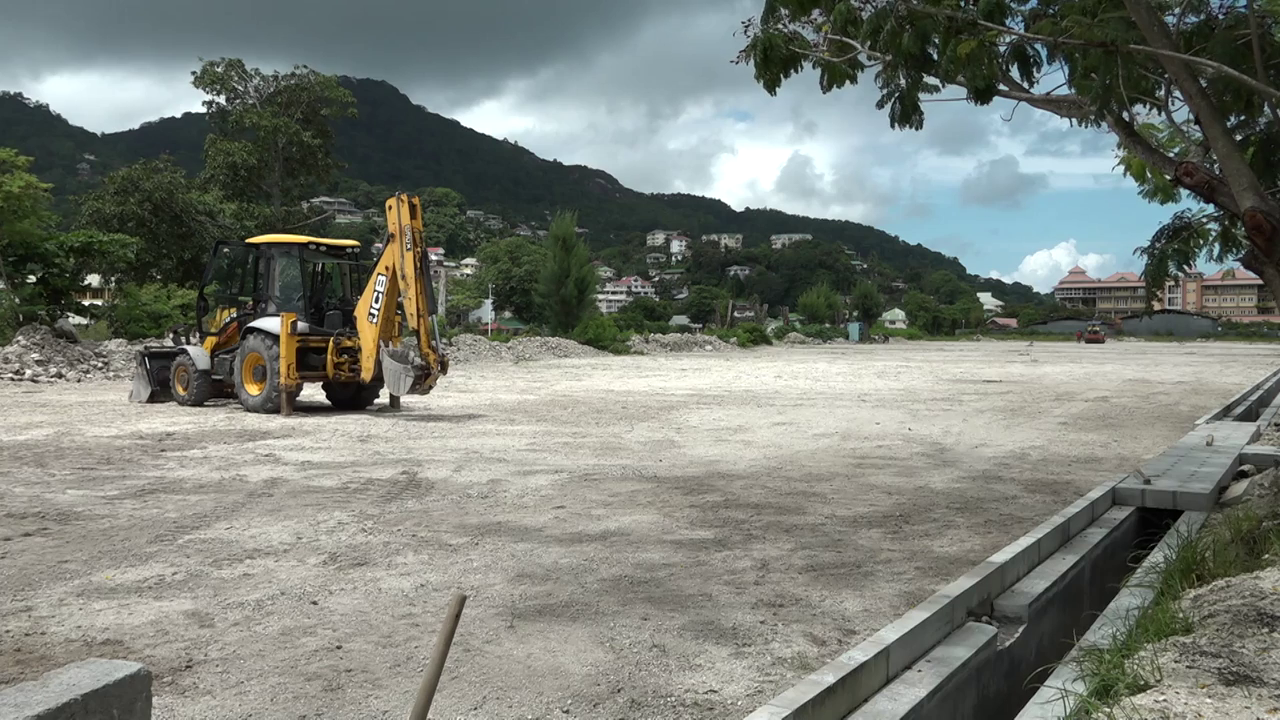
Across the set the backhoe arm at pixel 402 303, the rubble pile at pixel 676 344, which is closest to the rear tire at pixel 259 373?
the backhoe arm at pixel 402 303

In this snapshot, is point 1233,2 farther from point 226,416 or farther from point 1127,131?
point 226,416

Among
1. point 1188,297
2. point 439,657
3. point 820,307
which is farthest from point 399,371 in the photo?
point 1188,297

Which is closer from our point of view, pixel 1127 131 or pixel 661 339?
pixel 1127 131

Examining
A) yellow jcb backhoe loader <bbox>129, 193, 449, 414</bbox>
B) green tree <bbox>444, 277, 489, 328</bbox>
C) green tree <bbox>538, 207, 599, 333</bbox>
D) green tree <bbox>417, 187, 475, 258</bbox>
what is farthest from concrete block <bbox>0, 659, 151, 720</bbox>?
green tree <bbox>417, 187, 475, 258</bbox>

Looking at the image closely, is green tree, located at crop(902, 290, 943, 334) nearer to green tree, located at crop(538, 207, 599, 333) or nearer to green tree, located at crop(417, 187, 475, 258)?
green tree, located at crop(417, 187, 475, 258)

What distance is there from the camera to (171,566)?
572cm

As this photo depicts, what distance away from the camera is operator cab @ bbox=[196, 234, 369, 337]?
560 inches

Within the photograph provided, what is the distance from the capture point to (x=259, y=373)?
14.4 m

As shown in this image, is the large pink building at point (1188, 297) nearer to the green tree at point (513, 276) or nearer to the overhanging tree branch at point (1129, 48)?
the overhanging tree branch at point (1129, 48)

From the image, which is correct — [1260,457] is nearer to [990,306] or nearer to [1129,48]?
[1129,48]

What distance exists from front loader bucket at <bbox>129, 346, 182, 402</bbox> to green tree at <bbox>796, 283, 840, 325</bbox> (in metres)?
70.2

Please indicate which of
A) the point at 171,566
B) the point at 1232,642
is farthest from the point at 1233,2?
the point at 171,566

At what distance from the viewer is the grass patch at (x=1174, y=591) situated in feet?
12.1

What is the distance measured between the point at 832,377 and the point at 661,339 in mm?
19879
